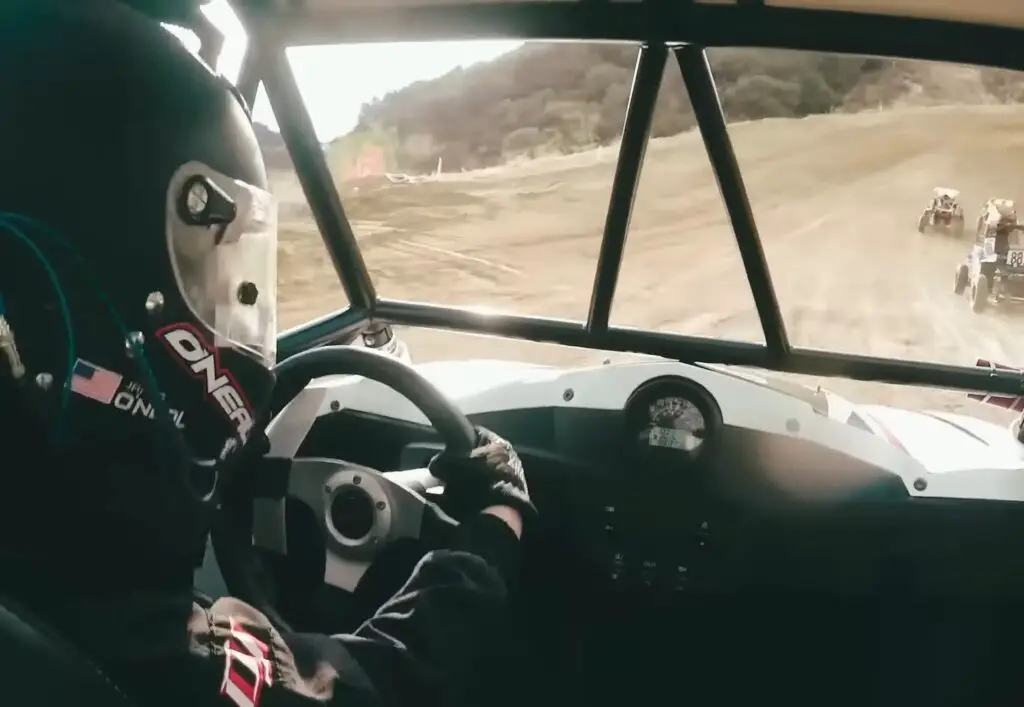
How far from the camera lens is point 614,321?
97.3 inches

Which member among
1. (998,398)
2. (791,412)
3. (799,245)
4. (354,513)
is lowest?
(354,513)

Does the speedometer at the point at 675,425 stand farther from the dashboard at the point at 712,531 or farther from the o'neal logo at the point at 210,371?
the o'neal logo at the point at 210,371

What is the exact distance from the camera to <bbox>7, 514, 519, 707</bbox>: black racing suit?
2.95 ft

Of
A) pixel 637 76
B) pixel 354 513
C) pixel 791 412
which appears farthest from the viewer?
pixel 637 76

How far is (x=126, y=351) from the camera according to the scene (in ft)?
3.01

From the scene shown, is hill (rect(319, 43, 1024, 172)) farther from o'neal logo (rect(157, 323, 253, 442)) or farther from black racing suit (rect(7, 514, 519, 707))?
o'neal logo (rect(157, 323, 253, 442))

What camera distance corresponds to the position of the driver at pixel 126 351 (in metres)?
0.88

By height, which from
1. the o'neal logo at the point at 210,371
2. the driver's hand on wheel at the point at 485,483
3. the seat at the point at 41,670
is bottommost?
the seat at the point at 41,670

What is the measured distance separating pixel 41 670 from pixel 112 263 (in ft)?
1.22

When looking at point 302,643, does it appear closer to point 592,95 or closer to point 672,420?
point 672,420

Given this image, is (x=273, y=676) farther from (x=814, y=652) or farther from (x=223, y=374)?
(x=814, y=652)

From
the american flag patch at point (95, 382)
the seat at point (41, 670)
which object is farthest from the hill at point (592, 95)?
the seat at point (41, 670)

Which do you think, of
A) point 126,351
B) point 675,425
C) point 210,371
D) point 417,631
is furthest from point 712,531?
point 126,351

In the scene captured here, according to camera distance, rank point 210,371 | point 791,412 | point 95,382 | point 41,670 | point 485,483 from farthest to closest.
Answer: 1. point 791,412
2. point 485,483
3. point 210,371
4. point 95,382
5. point 41,670
